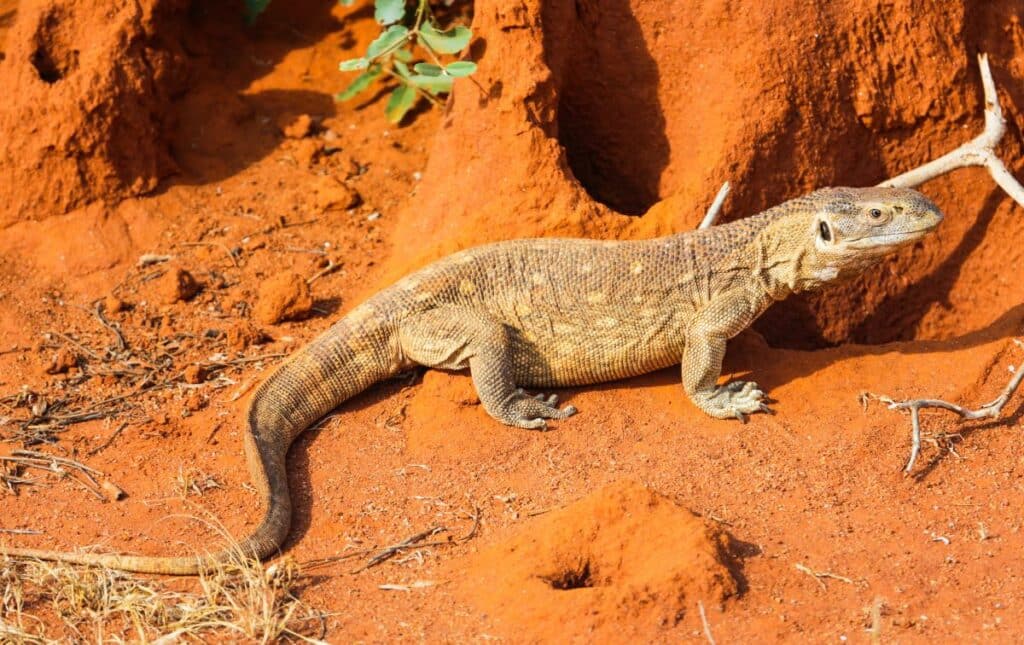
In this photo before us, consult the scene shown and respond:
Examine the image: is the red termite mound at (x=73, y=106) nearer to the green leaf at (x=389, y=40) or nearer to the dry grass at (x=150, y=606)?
the green leaf at (x=389, y=40)

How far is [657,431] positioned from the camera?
316 inches

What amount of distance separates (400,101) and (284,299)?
251 cm

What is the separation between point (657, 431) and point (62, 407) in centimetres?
406

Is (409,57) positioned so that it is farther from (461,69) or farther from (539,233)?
(539,233)

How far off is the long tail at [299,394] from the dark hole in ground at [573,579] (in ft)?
5.37

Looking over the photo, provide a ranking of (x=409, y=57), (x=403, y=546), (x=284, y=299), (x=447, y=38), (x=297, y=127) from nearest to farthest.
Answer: (x=403, y=546), (x=284, y=299), (x=447, y=38), (x=409, y=57), (x=297, y=127)

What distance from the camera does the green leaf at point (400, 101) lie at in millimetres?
10734

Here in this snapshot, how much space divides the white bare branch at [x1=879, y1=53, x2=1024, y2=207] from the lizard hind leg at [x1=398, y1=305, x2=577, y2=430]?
3.14 meters

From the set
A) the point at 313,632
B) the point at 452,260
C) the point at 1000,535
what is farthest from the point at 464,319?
the point at 1000,535

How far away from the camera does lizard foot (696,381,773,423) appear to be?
808 centimetres

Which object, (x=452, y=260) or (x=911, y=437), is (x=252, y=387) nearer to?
(x=452, y=260)

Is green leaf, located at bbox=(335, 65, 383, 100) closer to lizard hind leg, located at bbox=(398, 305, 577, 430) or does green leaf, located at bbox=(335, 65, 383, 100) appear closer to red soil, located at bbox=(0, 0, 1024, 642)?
red soil, located at bbox=(0, 0, 1024, 642)

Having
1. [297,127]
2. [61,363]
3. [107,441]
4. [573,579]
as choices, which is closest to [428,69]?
[297,127]

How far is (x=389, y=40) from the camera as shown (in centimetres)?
967
